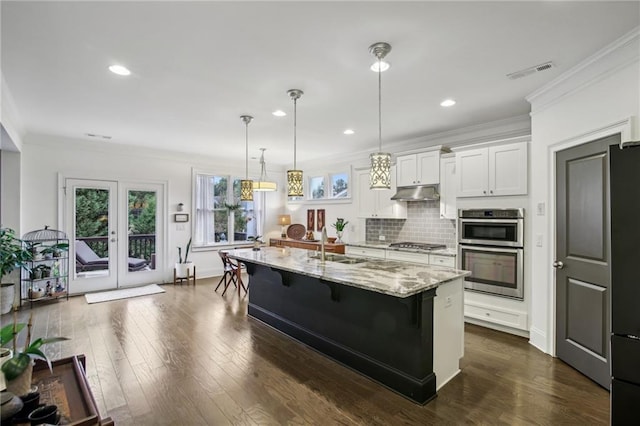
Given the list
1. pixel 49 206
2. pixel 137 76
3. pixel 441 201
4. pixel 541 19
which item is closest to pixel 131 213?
pixel 49 206

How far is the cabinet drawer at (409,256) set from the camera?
178 inches

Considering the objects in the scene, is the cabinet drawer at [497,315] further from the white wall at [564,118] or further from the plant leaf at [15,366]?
the plant leaf at [15,366]

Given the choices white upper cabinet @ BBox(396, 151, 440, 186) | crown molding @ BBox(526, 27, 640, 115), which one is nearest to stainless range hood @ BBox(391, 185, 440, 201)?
white upper cabinet @ BBox(396, 151, 440, 186)

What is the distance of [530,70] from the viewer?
9.31 ft

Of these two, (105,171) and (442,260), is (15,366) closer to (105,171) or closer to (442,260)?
(442,260)

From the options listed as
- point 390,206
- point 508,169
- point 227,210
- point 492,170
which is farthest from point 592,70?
point 227,210

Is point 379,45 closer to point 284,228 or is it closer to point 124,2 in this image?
point 124,2

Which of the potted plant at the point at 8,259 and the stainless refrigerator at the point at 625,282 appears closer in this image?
the stainless refrigerator at the point at 625,282

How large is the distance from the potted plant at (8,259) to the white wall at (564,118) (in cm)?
632

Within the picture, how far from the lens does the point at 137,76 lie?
9.76 feet

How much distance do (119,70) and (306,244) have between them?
467cm

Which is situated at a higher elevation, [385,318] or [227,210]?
[227,210]

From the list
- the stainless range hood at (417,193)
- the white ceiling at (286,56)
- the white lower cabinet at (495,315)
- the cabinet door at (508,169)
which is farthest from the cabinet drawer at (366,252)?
the white ceiling at (286,56)

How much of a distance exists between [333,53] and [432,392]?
2765 mm
